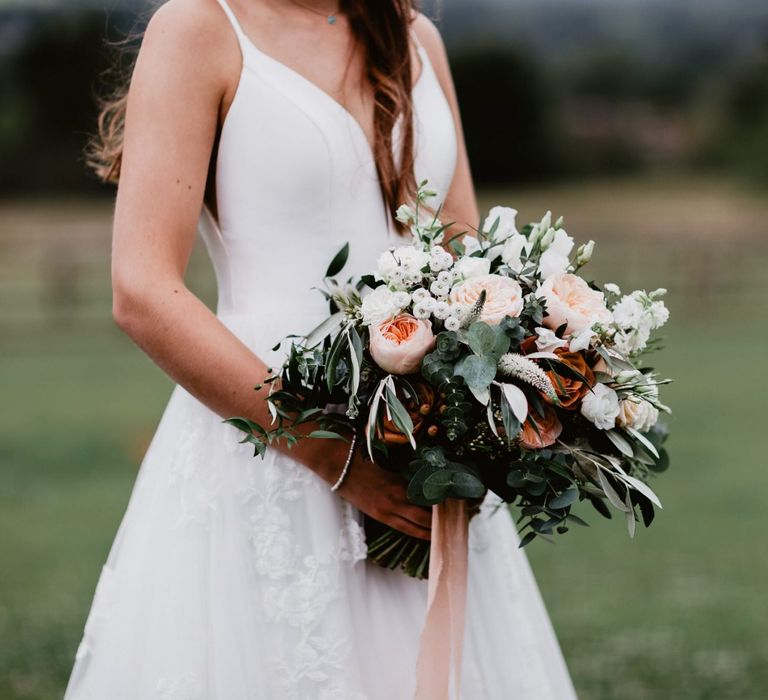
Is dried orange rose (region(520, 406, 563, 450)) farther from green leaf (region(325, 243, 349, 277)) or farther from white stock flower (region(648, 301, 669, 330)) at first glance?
green leaf (region(325, 243, 349, 277))

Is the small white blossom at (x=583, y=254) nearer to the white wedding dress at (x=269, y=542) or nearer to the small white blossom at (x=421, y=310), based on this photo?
the small white blossom at (x=421, y=310)

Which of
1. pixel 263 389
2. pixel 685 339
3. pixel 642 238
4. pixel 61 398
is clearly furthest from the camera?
pixel 642 238

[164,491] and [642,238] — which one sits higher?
[642,238]

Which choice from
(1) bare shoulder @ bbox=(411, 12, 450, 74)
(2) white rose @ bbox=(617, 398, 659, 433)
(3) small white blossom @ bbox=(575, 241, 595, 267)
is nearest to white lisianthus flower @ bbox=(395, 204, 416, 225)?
(3) small white blossom @ bbox=(575, 241, 595, 267)

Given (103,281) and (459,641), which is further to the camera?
(103,281)

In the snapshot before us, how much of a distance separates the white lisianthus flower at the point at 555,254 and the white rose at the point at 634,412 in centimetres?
29

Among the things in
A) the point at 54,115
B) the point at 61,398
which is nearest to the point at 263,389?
the point at 61,398

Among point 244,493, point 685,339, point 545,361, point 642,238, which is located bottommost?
point 244,493

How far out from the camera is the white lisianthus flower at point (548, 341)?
229 centimetres

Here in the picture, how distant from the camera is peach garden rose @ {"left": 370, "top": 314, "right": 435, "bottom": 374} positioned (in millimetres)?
2229

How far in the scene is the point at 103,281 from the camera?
27406mm

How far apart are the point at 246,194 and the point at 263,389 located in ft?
1.44

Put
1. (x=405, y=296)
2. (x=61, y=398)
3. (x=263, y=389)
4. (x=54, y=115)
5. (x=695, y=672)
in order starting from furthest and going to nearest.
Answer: (x=54, y=115)
(x=61, y=398)
(x=695, y=672)
(x=263, y=389)
(x=405, y=296)

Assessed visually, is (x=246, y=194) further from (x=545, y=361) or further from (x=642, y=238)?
(x=642, y=238)
